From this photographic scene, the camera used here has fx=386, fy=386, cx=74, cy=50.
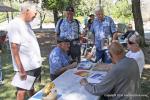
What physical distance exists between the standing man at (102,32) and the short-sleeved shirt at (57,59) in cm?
180

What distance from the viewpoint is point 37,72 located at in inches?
221

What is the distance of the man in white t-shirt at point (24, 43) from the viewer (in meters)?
A: 5.28

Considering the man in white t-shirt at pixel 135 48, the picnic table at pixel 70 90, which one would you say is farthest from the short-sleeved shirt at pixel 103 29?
the picnic table at pixel 70 90

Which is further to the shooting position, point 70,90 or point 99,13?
point 99,13

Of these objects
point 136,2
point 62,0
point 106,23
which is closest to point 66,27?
point 106,23

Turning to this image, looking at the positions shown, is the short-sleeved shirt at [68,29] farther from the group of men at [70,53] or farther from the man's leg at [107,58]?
the man's leg at [107,58]

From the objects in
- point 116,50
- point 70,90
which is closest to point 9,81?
point 70,90

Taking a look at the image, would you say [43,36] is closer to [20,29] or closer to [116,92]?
[20,29]

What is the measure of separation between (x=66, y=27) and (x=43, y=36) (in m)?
13.9

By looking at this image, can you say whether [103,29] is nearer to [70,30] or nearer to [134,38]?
[70,30]

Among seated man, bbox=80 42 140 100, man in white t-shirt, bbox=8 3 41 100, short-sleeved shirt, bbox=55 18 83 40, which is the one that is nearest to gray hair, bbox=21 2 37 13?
man in white t-shirt, bbox=8 3 41 100

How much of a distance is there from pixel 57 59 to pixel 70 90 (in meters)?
1.42

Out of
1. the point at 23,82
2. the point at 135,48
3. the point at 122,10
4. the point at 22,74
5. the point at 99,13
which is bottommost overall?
the point at 23,82

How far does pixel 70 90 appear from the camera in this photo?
4430 mm
